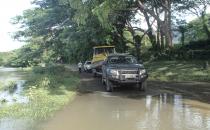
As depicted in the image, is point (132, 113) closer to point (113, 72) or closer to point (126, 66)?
point (113, 72)

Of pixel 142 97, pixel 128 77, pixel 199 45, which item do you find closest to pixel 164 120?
pixel 142 97

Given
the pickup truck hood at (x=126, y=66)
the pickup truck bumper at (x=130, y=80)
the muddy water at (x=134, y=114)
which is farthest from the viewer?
the pickup truck hood at (x=126, y=66)

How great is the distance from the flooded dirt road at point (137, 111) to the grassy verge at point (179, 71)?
6481 millimetres

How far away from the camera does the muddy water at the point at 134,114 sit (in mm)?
11019

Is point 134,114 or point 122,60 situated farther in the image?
point 122,60

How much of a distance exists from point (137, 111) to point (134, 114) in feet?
2.03

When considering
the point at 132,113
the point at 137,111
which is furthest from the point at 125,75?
the point at 132,113

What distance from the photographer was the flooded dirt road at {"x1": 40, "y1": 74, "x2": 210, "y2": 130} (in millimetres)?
11070

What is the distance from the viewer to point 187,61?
108ft

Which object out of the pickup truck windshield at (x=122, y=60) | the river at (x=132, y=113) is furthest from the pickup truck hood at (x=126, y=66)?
the river at (x=132, y=113)

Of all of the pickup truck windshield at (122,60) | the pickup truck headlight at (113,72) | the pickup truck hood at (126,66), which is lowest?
the pickup truck headlight at (113,72)

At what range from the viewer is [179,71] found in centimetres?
2845

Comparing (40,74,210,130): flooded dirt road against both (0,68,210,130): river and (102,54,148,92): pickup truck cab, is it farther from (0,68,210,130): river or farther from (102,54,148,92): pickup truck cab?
(102,54,148,92): pickup truck cab

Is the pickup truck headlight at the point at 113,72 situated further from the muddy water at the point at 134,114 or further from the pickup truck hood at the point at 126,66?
the muddy water at the point at 134,114
